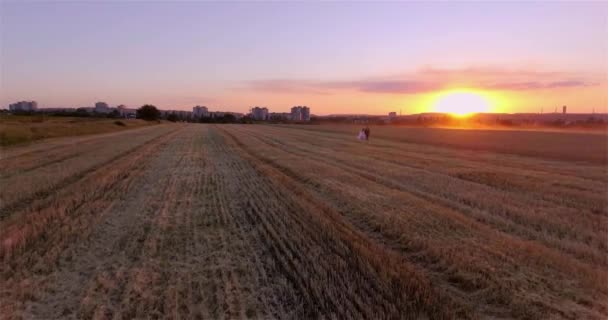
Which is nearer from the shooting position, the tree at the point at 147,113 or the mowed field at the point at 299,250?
the mowed field at the point at 299,250

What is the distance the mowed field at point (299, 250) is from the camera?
394 cm

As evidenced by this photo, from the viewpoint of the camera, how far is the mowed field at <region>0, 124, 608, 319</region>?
3.94m

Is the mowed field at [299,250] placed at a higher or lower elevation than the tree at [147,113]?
lower

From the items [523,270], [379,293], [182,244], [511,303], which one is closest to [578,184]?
[523,270]

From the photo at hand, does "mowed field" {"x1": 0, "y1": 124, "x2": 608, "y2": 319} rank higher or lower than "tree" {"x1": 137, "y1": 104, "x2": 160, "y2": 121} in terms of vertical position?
lower

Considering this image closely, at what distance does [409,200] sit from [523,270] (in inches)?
153

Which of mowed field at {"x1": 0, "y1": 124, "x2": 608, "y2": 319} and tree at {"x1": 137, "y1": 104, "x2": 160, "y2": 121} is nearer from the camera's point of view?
mowed field at {"x1": 0, "y1": 124, "x2": 608, "y2": 319}

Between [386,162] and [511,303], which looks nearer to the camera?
[511,303]

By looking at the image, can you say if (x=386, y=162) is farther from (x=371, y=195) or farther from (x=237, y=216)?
(x=237, y=216)

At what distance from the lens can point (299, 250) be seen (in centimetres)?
533

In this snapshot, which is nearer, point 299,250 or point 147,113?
point 299,250

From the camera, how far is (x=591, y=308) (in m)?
4.02

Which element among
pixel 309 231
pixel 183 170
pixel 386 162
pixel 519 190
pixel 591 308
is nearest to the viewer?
pixel 591 308

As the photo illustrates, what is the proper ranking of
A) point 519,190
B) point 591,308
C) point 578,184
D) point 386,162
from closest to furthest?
point 591,308 < point 519,190 < point 578,184 < point 386,162
